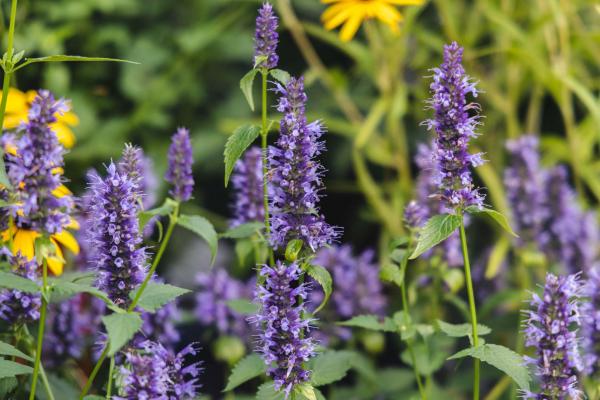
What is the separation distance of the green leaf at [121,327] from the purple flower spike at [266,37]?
0.53 meters

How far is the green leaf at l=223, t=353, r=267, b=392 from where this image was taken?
181cm

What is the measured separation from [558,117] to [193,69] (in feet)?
6.44

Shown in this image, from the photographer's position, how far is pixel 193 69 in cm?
413

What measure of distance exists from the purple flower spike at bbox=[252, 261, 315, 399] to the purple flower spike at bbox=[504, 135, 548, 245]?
1.45 metres

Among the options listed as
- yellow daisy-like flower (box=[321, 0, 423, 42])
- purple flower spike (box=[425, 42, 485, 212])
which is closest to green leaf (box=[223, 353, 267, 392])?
purple flower spike (box=[425, 42, 485, 212])

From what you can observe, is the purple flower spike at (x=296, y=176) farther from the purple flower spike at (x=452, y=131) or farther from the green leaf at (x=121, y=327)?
the green leaf at (x=121, y=327)

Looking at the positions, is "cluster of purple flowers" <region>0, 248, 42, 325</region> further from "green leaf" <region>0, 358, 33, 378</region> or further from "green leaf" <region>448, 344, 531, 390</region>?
"green leaf" <region>448, 344, 531, 390</region>

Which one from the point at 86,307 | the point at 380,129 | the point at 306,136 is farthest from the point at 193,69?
the point at 306,136

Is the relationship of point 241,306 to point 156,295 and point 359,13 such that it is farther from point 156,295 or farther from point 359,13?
point 359,13

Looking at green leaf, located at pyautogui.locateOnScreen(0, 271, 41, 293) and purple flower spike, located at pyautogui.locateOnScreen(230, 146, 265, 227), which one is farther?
purple flower spike, located at pyautogui.locateOnScreen(230, 146, 265, 227)

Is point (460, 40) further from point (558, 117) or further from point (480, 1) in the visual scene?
point (558, 117)

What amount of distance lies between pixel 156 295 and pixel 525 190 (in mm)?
1613

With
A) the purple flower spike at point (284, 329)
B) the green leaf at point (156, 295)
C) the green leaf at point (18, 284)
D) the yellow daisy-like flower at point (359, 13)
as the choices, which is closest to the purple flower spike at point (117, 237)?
the green leaf at point (156, 295)

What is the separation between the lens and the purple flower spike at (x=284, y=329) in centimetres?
152
